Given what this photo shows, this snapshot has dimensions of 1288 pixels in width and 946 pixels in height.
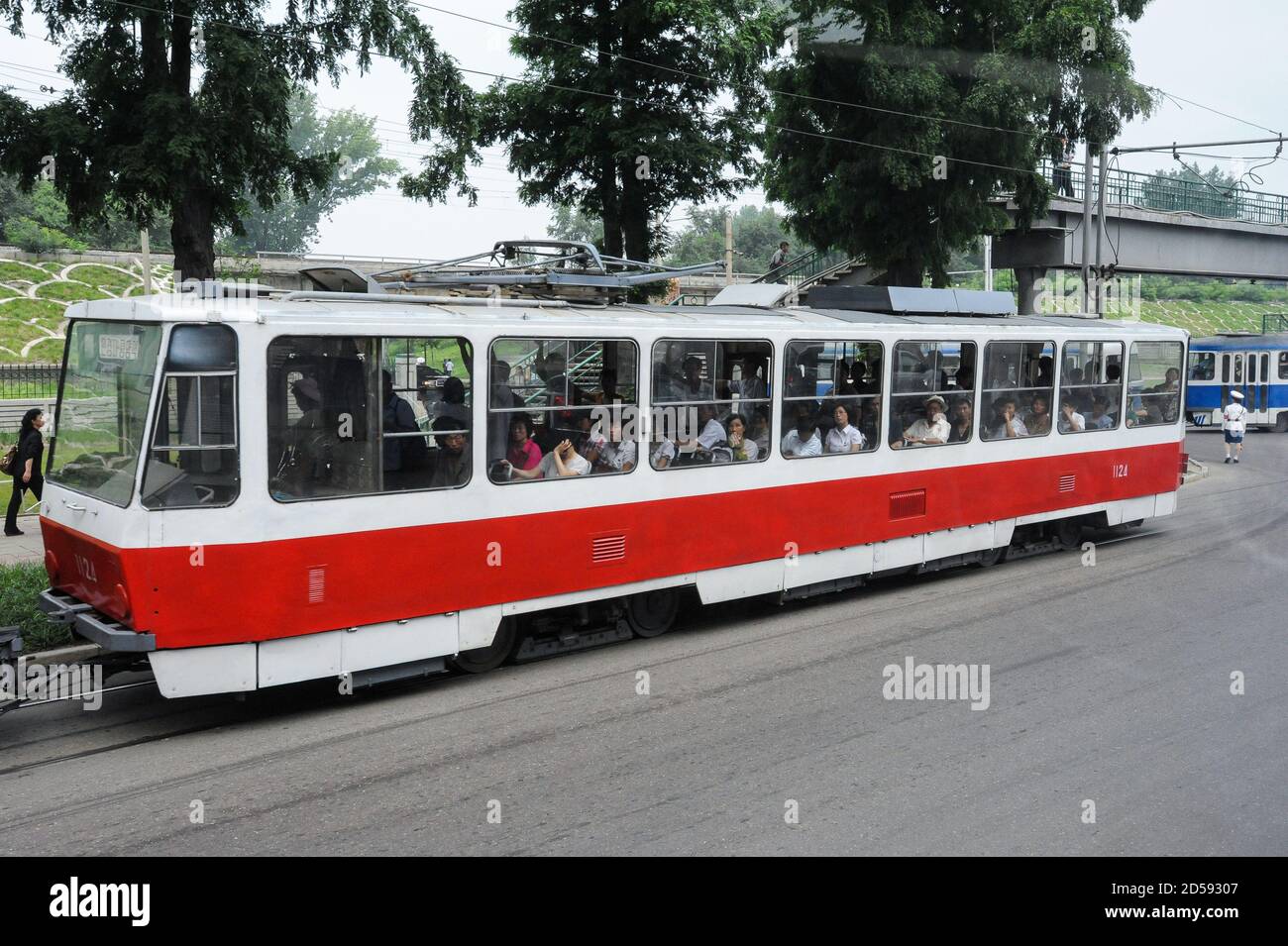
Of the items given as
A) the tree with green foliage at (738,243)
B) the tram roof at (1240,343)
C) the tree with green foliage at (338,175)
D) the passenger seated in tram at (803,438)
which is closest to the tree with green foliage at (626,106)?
the passenger seated in tram at (803,438)

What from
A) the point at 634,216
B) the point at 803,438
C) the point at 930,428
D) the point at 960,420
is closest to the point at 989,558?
the point at 960,420

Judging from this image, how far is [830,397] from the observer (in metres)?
11.6

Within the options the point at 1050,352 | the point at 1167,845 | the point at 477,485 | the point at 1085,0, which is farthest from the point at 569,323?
the point at 1085,0

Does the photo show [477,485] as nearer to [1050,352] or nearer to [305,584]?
[305,584]

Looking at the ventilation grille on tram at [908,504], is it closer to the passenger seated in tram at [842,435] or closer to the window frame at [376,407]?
the passenger seated in tram at [842,435]

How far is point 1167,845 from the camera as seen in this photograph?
241 inches

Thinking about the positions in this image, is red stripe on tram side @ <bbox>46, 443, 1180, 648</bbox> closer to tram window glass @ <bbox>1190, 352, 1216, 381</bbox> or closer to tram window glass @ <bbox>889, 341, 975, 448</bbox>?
tram window glass @ <bbox>889, 341, 975, 448</bbox>

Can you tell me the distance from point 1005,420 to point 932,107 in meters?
9.69

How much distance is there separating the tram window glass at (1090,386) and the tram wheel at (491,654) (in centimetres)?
789

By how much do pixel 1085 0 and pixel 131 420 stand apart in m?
19.4

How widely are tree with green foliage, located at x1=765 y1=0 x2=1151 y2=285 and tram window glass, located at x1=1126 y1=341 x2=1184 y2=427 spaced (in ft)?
22.3

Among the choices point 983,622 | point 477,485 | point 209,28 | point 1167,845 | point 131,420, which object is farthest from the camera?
point 209,28

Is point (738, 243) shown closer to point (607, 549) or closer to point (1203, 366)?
point (1203, 366)

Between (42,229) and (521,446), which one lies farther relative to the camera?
(42,229)
